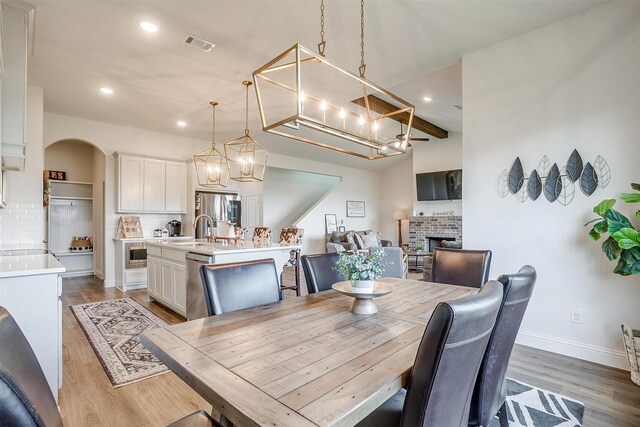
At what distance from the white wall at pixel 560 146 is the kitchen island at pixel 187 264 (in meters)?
2.34

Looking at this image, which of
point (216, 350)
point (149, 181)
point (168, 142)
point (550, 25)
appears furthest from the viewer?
point (168, 142)

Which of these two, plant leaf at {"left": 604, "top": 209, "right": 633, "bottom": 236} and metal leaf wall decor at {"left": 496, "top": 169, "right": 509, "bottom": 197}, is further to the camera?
metal leaf wall decor at {"left": 496, "top": 169, "right": 509, "bottom": 197}

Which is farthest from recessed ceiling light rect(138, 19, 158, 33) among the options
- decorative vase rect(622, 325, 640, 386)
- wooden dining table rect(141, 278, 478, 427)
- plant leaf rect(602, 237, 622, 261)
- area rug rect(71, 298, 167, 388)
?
decorative vase rect(622, 325, 640, 386)

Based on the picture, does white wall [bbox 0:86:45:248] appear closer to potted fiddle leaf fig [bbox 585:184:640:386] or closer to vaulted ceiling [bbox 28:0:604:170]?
vaulted ceiling [bbox 28:0:604:170]

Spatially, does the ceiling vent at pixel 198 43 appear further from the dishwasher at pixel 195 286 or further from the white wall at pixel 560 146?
the white wall at pixel 560 146

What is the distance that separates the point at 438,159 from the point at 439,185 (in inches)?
32.2

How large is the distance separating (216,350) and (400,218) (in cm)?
957

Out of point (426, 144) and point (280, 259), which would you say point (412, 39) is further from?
point (426, 144)

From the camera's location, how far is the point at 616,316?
103 inches

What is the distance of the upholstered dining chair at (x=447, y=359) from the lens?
90 centimetres

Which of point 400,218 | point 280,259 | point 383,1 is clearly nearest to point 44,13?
point 383,1

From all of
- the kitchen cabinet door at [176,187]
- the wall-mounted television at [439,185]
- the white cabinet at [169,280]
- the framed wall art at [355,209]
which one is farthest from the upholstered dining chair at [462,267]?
the framed wall art at [355,209]

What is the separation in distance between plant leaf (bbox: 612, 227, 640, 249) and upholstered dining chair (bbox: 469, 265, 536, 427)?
1300 mm

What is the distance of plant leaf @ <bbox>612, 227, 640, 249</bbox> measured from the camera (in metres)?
2.19
